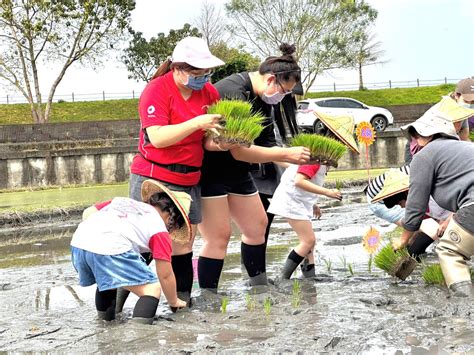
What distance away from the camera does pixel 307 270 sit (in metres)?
6.50

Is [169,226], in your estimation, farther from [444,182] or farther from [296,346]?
[444,182]

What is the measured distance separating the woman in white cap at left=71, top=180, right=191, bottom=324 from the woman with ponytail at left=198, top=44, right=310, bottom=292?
1.97 feet

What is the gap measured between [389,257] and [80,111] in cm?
4298

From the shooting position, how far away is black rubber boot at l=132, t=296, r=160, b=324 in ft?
15.1

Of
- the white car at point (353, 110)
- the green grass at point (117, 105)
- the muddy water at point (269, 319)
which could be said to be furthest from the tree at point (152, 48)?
the muddy water at point (269, 319)

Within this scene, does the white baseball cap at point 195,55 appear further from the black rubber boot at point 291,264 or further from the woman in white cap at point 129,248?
the black rubber boot at point 291,264

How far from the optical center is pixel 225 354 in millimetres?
3861

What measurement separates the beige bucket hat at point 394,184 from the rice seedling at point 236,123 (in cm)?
156

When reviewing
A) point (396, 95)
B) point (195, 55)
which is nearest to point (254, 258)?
point (195, 55)

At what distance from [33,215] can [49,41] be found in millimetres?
27402

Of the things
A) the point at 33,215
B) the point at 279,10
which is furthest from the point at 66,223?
the point at 279,10

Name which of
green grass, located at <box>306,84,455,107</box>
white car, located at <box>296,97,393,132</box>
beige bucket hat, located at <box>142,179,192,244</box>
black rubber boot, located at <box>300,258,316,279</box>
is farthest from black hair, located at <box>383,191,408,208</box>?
green grass, located at <box>306,84,455,107</box>

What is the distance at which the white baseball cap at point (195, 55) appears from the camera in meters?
5.05

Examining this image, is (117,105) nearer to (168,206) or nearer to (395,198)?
(395,198)
